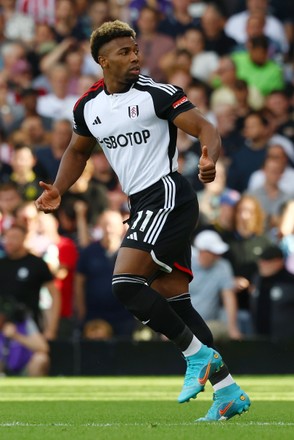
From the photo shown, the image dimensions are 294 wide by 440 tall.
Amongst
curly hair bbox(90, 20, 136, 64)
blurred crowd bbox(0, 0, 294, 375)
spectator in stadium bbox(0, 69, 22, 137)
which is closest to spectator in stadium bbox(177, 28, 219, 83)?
blurred crowd bbox(0, 0, 294, 375)

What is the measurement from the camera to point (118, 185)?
53.4ft

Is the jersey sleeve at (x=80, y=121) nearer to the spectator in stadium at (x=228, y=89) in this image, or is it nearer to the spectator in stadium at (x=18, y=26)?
the spectator in stadium at (x=228, y=89)

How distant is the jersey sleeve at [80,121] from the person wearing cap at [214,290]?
5.61 m

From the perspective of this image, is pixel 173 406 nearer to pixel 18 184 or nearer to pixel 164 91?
pixel 164 91

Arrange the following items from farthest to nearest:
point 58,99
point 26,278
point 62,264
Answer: point 58,99 < point 62,264 < point 26,278

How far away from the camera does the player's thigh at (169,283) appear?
8086mm

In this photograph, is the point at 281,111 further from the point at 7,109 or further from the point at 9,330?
the point at 9,330

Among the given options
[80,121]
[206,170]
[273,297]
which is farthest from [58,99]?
[206,170]

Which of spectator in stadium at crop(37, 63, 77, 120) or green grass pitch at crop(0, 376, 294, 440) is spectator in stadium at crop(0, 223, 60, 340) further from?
spectator in stadium at crop(37, 63, 77, 120)

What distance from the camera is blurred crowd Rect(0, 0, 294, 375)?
14062 millimetres

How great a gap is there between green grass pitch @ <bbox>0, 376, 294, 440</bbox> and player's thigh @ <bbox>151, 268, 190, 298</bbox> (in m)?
0.79

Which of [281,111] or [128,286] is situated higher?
[281,111]

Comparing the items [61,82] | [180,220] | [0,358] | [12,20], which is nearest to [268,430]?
[180,220]

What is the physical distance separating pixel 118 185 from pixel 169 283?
27.0ft
